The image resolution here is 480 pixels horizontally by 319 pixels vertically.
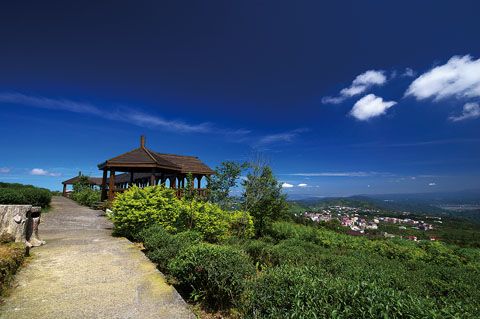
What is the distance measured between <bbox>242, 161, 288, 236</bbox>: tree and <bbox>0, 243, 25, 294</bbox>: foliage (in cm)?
1058

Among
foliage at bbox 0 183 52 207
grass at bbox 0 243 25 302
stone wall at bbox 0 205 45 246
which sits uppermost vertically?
foliage at bbox 0 183 52 207

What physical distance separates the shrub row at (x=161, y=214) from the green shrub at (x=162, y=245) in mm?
1182

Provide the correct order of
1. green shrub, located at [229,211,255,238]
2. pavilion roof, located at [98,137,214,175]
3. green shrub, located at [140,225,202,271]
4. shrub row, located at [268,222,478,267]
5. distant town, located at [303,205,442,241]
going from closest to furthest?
green shrub, located at [140,225,202,271] < shrub row, located at [268,222,478,267] < green shrub, located at [229,211,255,238] < pavilion roof, located at [98,137,214,175] < distant town, located at [303,205,442,241]

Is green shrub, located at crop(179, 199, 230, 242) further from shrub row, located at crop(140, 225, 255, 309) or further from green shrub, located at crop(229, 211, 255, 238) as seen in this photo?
shrub row, located at crop(140, 225, 255, 309)

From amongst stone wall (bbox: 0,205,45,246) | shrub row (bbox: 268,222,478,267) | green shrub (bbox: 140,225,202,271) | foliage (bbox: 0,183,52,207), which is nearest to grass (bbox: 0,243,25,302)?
stone wall (bbox: 0,205,45,246)

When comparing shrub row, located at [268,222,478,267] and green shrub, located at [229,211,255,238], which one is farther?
green shrub, located at [229,211,255,238]

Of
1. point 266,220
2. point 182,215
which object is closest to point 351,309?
point 182,215

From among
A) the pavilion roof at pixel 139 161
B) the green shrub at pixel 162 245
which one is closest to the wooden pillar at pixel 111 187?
the pavilion roof at pixel 139 161

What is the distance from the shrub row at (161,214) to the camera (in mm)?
8922

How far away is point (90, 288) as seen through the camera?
4.25 meters

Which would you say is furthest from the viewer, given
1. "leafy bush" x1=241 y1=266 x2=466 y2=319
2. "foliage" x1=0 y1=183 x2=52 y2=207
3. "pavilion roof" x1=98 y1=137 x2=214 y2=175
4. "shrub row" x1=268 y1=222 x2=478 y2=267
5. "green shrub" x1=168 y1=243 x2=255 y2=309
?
"pavilion roof" x1=98 y1=137 x2=214 y2=175

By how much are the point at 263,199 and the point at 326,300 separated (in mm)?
13402

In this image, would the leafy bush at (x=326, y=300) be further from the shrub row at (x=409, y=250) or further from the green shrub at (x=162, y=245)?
the shrub row at (x=409, y=250)

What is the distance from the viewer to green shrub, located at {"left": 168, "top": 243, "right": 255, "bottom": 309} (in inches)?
161
